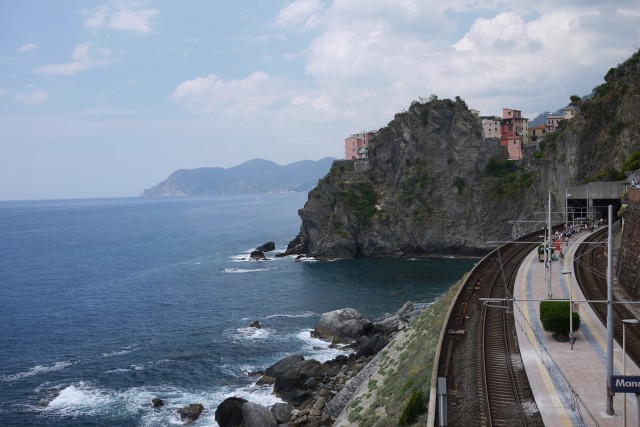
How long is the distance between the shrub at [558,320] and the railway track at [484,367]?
1710 mm

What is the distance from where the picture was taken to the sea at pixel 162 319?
37.9 meters

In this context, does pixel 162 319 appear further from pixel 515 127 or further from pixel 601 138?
pixel 515 127

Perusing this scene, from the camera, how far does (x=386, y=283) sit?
73.7 meters

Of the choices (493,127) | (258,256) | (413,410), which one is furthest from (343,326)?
(493,127)

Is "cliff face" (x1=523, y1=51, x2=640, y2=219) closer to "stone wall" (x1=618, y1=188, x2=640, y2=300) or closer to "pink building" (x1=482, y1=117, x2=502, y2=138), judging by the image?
"stone wall" (x1=618, y1=188, x2=640, y2=300)

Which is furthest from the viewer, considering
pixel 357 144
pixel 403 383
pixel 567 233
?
pixel 357 144

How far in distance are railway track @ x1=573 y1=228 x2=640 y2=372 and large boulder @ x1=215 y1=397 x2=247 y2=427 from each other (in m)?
21.6

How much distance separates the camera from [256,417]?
30.8m

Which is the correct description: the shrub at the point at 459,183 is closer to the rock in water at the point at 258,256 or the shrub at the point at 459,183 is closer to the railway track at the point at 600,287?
the rock in water at the point at 258,256

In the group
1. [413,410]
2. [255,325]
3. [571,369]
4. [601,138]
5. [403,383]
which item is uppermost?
[601,138]

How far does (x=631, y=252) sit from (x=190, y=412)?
99.2 feet

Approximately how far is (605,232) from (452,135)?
54636 mm

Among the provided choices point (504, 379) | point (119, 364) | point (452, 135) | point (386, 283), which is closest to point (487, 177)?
point (452, 135)

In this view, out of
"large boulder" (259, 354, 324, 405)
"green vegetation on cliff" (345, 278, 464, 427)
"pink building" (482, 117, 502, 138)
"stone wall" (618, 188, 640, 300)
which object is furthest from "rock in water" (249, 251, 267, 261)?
"stone wall" (618, 188, 640, 300)
